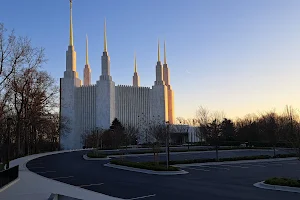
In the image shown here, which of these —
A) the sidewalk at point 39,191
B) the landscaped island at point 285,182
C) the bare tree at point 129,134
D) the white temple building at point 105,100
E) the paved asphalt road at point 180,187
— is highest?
the white temple building at point 105,100

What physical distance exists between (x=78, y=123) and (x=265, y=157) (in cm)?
7948

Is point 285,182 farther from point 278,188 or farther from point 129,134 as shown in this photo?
point 129,134

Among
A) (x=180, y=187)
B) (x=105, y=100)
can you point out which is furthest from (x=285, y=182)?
(x=105, y=100)

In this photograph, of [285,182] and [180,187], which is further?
[180,187]

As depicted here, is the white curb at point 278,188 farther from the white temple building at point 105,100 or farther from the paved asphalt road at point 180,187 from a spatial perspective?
the white temple building at point 105,100

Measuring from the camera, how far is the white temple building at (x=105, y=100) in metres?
92.6

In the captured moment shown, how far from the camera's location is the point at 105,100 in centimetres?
9481

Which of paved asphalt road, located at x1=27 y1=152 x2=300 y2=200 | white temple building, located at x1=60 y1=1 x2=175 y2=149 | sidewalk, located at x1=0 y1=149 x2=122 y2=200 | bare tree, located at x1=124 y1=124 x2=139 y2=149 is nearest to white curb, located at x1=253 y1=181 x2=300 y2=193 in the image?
paved asphalt road, located at x1=27 y1=152 x2=300 y2=200

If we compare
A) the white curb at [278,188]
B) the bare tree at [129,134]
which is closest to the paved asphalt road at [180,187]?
the white curb at [278,188]

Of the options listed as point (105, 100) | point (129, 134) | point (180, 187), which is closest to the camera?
point (180, 187)

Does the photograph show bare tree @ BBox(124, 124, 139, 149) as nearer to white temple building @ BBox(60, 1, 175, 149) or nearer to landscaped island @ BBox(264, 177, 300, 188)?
white temple building @ BBox(60, 1, 175, 149)

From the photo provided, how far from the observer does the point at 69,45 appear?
91.4m

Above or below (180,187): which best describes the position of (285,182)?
above

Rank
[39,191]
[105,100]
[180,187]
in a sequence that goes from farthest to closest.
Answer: [105,100], [180,187], [39,191]
